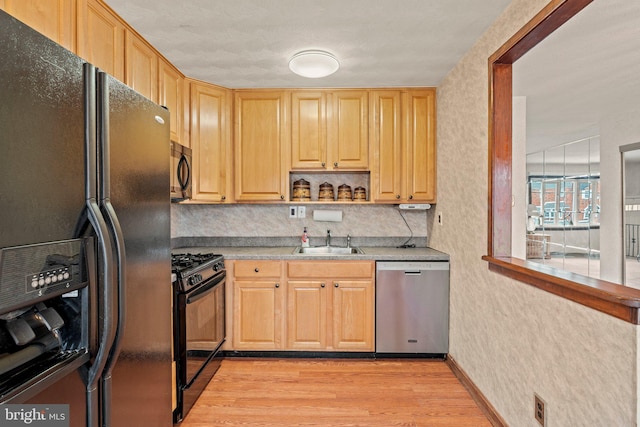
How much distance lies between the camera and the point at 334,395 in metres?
2.25

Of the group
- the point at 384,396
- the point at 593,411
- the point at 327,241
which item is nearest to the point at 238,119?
the point at 327,241

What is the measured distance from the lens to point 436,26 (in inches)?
78.7

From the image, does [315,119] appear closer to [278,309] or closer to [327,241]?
[327,241]

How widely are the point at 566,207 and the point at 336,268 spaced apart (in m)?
4.74

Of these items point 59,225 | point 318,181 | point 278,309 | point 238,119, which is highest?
point 238,119

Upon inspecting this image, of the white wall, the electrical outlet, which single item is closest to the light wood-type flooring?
the electrical outlet

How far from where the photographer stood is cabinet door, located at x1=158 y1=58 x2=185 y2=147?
2412 millimetres

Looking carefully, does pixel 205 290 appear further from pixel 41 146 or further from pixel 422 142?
pixel 422 142

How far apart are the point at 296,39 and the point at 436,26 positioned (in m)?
0.87

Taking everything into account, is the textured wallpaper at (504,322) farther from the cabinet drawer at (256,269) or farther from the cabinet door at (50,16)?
the cabinet door at (50,16)

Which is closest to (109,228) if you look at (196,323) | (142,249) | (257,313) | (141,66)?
(142,249)

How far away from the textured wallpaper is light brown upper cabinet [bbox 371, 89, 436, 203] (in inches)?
5.2

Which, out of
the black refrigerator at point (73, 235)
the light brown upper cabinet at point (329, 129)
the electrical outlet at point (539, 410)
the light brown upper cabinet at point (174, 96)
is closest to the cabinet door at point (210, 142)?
the light brown upper cabinet at point (174, 96)

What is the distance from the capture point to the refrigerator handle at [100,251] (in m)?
0.94
